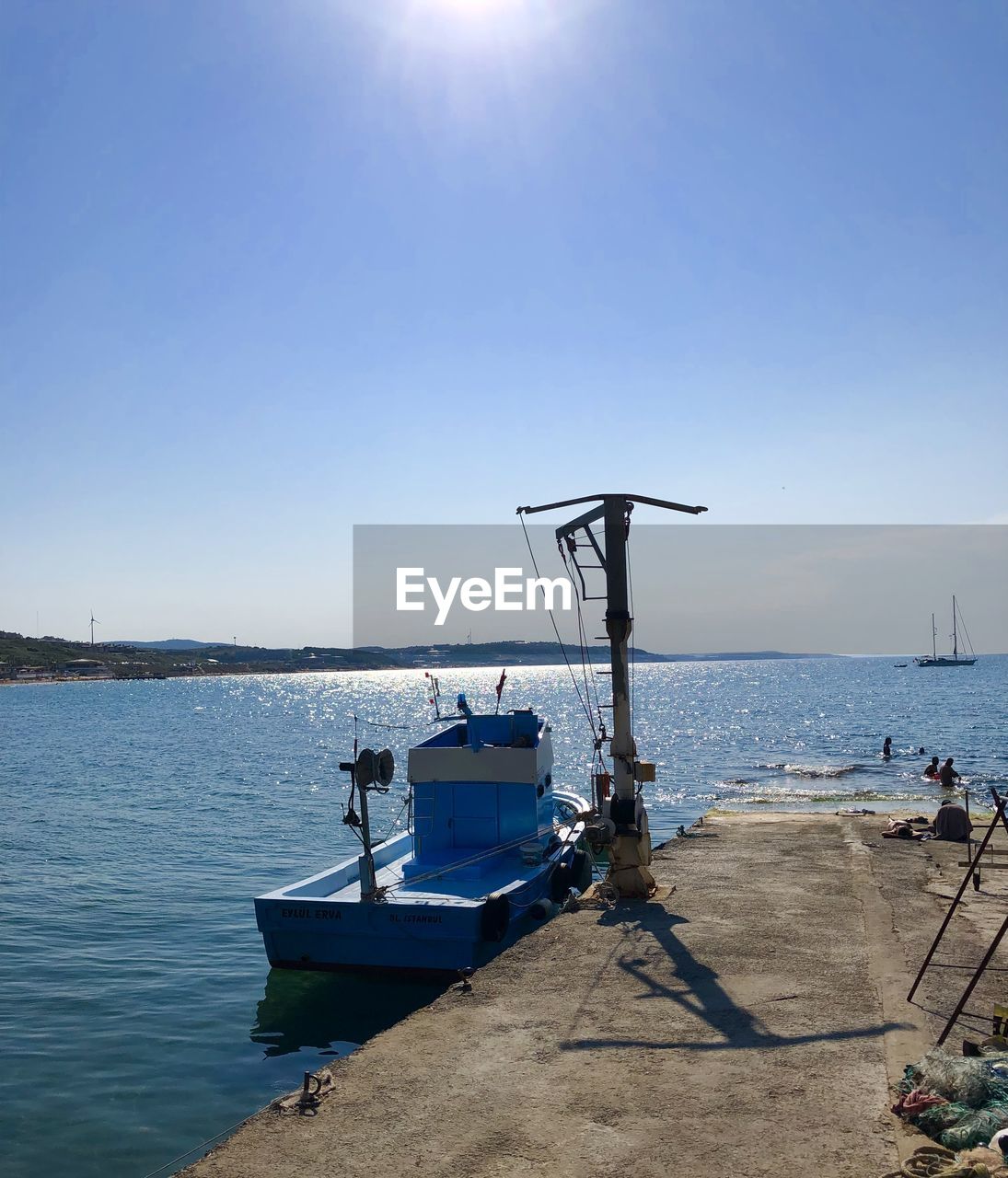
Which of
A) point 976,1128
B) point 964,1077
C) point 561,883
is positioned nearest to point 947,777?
point 561,883

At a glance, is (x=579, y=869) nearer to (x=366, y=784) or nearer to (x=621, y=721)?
(x=621, y=721)

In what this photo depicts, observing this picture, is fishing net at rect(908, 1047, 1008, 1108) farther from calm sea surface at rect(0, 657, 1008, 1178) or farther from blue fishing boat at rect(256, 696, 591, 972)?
calm sea surface at rect(0, 657, 1008, 1178)

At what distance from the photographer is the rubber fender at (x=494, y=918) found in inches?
541

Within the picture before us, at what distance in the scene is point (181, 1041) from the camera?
13586mm

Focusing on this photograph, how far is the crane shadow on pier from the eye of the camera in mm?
8602

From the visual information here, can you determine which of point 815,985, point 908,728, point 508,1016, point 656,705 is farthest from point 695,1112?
point 656,705

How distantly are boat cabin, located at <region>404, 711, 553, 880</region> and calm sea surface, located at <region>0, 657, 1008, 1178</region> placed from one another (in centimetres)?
332

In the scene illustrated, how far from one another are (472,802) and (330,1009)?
15.2ft

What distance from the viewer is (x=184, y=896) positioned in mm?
22500

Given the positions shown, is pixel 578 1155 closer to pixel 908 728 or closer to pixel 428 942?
pixel 428 942

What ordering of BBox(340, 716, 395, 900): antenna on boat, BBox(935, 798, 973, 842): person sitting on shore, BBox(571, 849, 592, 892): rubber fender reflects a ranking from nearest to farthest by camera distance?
BBox(340, 716, 395, 900): antenna on boat
BBox(571, 849, 592, 892): rubber fender
BBox(935, 798, 973, 842): person sitting on shore

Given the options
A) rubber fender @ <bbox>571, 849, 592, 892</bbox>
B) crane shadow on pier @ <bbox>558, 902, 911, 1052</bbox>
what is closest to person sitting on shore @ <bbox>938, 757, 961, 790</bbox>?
rubber fender @ <bbox>571, 849, 592, 892</bbox>

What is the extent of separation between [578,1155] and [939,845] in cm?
1500

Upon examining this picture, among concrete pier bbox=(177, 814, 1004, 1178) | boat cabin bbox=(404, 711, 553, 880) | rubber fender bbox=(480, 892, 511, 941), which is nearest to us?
concrete pier bbox=(177, 814, 1004, 1178)
